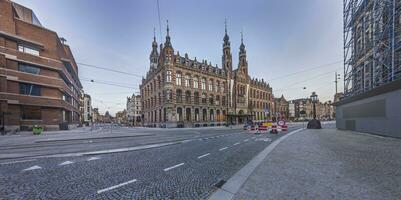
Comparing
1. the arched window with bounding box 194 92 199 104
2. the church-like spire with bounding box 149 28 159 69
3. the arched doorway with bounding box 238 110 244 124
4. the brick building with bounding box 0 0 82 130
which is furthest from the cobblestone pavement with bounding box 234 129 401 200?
the church-like spire with bounding box 149 28 159 69

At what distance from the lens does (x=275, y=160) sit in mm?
7555

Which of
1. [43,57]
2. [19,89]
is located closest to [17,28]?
[43,57]

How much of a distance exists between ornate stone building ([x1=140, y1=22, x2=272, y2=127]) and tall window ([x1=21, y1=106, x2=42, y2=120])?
22823mm

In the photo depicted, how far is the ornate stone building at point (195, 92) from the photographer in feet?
146

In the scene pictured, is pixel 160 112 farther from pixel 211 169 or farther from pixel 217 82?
pixel 211 169

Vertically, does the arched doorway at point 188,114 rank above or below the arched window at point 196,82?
below

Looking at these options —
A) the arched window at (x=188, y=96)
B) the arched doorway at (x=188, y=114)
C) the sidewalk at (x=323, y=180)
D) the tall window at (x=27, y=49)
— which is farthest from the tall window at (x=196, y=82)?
the sidewalk at (x=323, y=180)

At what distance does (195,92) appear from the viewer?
164ft

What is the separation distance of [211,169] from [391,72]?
18.7 m

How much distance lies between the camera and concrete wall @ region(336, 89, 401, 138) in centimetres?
1335

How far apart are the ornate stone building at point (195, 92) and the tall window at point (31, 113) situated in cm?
2282

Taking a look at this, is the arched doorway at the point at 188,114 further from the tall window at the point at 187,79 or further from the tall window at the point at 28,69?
the tall window at the point at 28,69

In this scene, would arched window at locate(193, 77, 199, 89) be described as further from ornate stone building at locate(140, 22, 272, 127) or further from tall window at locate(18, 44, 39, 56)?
tall window at locate(18, 44, 39, 56)

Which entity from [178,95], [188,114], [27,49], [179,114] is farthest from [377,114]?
[27,49]
